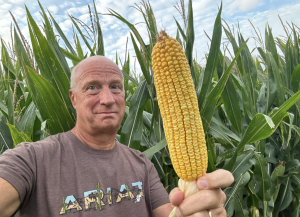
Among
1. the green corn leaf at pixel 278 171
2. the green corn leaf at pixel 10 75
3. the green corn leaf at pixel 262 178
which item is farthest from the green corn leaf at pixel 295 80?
the green corn leaf at pixel 10 75

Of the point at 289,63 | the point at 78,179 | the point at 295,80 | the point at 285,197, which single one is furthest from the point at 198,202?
the point at 289,63

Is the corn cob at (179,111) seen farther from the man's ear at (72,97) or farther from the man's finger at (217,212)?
the man's ear at (72,97)

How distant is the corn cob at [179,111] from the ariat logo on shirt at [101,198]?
2.97 feet

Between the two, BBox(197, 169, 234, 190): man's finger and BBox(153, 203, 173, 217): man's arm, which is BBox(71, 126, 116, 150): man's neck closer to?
BBox(153, 203, 173, 217): man's arm

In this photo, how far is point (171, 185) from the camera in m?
2.58

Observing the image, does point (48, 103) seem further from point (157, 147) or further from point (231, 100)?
point (231, 100)

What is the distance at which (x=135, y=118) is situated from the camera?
2229mm

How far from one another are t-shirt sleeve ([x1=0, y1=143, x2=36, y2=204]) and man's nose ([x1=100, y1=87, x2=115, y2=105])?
66cm

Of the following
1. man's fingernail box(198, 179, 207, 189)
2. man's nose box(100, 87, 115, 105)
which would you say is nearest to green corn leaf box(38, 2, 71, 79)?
man's nose box(100, 87, 115, 105)

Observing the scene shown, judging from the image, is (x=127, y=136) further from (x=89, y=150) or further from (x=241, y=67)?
(x=241, y=67)

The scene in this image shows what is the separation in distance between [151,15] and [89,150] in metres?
1.40

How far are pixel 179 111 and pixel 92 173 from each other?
1.08m

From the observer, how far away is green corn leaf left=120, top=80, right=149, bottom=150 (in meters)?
2.23

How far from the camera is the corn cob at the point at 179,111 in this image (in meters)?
1.15
